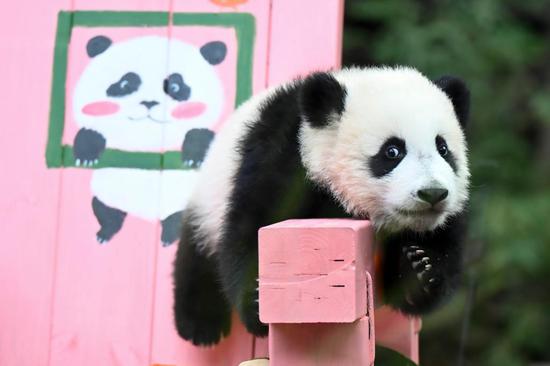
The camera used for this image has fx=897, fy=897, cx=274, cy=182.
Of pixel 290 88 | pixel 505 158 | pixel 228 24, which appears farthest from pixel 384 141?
pixel 505 158

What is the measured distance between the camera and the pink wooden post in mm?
1603

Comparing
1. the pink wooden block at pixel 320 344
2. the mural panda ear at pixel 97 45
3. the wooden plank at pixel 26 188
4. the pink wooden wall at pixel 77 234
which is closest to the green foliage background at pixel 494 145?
the pink wooden wall at pixel 77 234

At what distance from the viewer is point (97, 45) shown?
300cm

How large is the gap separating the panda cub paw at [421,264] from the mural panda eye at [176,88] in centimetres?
101

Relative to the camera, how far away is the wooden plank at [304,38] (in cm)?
293

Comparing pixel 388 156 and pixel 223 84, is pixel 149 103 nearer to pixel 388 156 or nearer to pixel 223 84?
pixel 223 84

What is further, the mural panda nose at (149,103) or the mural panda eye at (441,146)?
the mural panda nose at (149,103)

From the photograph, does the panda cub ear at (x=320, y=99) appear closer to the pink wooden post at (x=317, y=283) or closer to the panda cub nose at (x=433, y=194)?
the panda cub nose at (x=433, y=194)

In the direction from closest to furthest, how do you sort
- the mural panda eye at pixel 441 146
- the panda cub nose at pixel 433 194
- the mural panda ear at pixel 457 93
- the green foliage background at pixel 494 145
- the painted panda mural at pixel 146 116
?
the panda cub nose at pixel 433 194, the mural panda eye at pixel 441 146, the mural panda ear at pixel 457 93, the painted panda mural at pixel 146 116, the green foliage background at pixel 494 145

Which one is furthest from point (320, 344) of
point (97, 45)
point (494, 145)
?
point (494, 145)

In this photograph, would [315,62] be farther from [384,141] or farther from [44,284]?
[44,284]

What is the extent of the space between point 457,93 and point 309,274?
1144 millimetres

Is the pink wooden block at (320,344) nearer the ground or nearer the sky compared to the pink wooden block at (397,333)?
nearer the sky

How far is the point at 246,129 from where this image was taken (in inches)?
101
